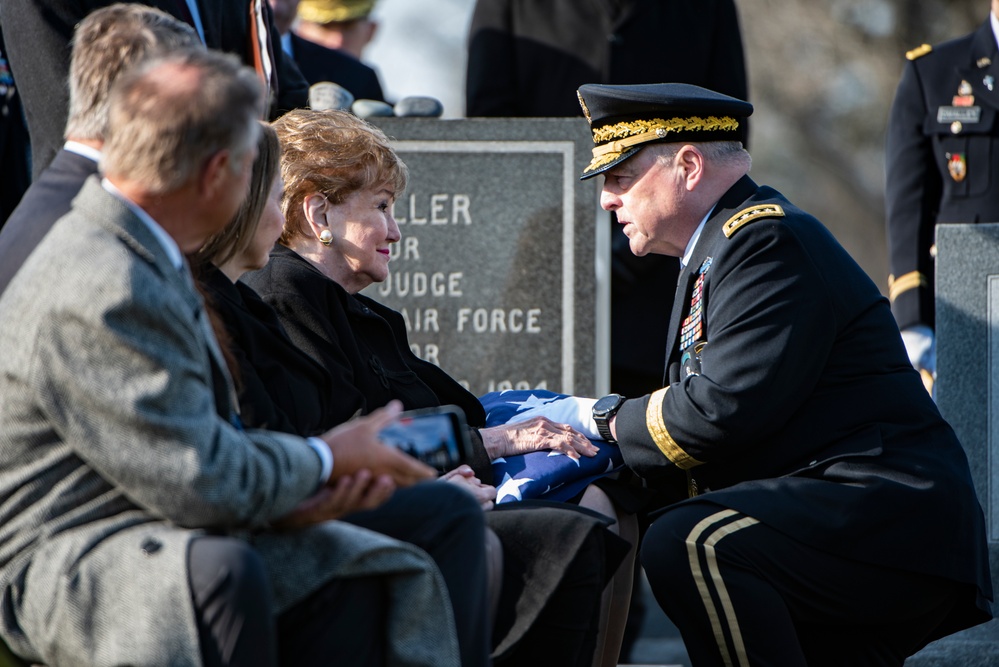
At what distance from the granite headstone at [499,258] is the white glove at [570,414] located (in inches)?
81.8

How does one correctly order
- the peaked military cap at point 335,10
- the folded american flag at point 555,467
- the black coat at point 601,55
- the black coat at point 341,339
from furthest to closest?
1. the peaked military cap at point 335,10
2. the black coat at point 601,55
3. the folded american flag at point 555,467
4. the black coat at point 341,339

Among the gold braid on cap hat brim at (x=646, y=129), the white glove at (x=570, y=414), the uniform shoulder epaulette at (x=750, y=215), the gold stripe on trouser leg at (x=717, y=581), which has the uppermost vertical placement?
the gold braid on cap hat brim at (x=646, y=129)

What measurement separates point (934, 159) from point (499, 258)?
182 centimetres

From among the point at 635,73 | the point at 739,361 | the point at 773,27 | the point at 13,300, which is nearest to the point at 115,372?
the point at 13,300

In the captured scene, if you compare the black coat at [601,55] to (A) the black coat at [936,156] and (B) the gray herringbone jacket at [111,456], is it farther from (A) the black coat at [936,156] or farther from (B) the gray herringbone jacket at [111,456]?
(B) the gray herringbone jacket at [111,456]

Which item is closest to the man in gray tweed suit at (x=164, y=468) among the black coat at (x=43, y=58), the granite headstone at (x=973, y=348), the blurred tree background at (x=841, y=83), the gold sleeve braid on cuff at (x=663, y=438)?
the gold sleeve braid on cuff at (x=663, y=438)

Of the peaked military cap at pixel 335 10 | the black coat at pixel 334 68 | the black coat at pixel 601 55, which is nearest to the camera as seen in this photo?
the black coat at pixel 601 55

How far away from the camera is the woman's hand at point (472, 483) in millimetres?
3625

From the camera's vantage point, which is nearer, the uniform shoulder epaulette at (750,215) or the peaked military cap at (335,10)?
the uniform shoulder epaulette at (750,215)

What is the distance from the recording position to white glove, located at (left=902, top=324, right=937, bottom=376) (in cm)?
597

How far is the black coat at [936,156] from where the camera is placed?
6.17 m

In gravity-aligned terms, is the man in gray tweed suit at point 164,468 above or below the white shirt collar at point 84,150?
below

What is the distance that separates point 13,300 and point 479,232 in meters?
3.75

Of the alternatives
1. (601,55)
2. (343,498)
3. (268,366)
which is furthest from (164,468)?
(601,55)
